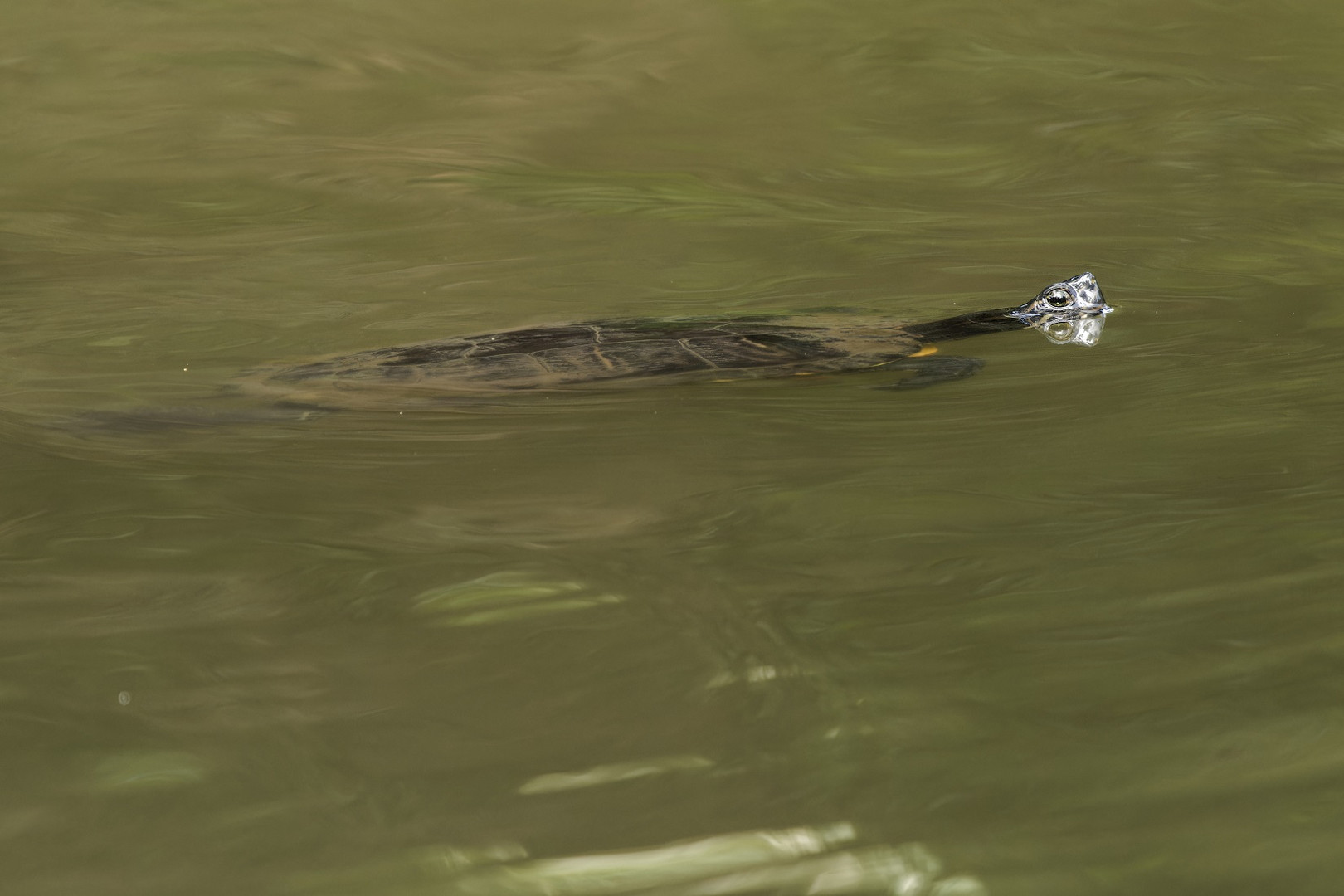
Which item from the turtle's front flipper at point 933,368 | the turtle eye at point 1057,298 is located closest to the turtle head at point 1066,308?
the turtle eye at point 1057,298

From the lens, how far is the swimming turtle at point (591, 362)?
2.98 m

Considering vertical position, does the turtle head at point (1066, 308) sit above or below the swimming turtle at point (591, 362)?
above

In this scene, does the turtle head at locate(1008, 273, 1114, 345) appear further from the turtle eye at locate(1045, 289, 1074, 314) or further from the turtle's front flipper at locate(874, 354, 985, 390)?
the turtle's front flipper at locate(874, 354, 985, 390)

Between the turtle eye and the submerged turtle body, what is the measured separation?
0.11 m

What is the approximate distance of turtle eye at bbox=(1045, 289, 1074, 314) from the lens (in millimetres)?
3477

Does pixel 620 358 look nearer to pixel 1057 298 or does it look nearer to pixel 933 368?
pixel 933 368

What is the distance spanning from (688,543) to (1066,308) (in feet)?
5.54

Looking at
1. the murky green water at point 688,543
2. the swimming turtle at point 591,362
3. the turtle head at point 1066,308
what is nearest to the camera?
the murky green water at point 688,543

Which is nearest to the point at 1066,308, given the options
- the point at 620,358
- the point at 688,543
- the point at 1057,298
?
the point at 1057,298

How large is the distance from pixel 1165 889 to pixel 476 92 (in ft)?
17.4

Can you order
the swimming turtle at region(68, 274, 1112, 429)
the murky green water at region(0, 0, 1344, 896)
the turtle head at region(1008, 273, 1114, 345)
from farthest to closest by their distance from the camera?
the turtle head at region(1008, 273, 1114, 345), the swimming turtle at region(68, 274, 1112, 429), the murky green water at region(0, 0, 1344, 896)

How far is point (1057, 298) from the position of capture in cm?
348

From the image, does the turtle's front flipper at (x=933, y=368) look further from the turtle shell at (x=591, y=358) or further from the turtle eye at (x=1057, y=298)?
the turtle eye at (x=1057, y=298)

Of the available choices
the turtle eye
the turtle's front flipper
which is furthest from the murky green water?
the turtle eye
